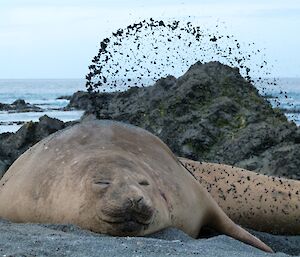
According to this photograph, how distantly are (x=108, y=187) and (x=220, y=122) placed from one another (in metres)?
6.20

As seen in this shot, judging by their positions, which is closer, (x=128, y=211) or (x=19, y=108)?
(x=128, y=211)

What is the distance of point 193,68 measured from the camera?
12.0m

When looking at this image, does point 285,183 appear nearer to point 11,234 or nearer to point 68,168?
point 68,168

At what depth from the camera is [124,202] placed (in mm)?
4164

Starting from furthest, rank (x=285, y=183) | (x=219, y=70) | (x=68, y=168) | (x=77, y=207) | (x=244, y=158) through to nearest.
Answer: (x=219, y=70) → (x=244, y=158) → (x=285, y=183) → (x=68, y=168) → (x=77, y=207)

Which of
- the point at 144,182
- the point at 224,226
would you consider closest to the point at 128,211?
the point at 144,182

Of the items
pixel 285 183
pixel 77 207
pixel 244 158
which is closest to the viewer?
pixel 77 207

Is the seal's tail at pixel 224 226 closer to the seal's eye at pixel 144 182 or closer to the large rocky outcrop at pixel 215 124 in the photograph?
the seal's eye at pixel 144 182

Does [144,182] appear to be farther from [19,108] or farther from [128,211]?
[19,108]

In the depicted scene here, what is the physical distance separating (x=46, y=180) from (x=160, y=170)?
30.8 inches

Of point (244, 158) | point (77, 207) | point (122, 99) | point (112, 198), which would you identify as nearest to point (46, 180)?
point (77, 207)

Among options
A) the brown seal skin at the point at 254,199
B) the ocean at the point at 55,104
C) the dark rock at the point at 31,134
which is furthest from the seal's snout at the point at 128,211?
the ocean at the point at 55,104

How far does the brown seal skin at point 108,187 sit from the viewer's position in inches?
168

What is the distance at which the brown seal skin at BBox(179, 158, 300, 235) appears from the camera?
644cm
